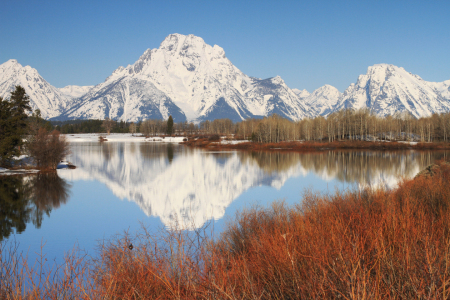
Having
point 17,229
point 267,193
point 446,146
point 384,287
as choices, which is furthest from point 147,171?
point 446,146

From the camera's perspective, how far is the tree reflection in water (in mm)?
14254

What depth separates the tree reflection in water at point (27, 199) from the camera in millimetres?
14254

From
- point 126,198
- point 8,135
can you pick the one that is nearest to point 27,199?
point 126,198

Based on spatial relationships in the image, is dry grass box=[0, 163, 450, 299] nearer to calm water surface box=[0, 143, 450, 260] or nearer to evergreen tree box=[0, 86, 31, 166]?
calm water surface box=[0, 143, 450, 260]

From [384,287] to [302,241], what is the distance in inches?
67.5

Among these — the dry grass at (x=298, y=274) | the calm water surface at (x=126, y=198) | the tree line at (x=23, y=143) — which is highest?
the tree line at (x=23, y=143)

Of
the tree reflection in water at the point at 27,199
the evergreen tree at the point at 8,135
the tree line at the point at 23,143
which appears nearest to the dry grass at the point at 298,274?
the tree reflection in water at the point at 27,199

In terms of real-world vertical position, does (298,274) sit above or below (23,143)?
below

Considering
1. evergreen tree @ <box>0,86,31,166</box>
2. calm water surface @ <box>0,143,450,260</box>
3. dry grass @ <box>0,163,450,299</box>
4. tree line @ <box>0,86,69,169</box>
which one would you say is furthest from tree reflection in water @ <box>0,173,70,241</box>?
dry grass @ <box>0,163,450,299</box>

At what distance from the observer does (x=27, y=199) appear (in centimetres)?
1853

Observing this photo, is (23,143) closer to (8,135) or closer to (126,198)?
(8,135)

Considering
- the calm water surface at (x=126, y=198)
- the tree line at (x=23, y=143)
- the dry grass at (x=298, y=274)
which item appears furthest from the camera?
the tree line at (x=23, y=143)

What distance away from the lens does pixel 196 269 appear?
556 centimetres

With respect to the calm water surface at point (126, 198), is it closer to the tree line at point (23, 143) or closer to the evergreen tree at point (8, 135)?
the tree line at point (23, 143)
